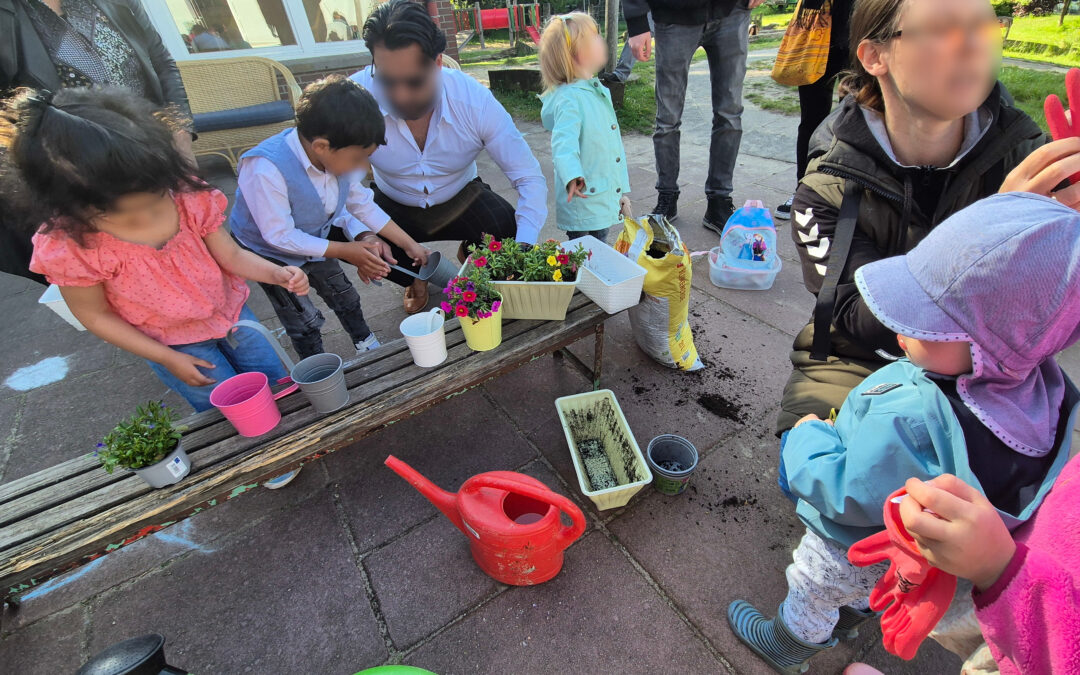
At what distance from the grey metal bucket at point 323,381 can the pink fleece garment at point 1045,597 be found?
1746 mm

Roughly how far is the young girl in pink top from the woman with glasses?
2048 mm

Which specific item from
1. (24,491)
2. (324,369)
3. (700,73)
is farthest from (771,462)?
(700,73)

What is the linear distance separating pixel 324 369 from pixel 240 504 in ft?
2.87

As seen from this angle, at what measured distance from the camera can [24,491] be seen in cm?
156

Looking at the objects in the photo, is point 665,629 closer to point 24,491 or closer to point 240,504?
point 240,504

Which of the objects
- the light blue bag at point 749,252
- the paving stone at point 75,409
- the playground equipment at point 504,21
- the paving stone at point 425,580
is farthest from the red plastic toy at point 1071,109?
the playground equipment at point 504,21

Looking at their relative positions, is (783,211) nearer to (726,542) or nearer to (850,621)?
(726,542)

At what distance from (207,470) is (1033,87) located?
366 inches

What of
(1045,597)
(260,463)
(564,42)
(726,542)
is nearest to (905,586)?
(1045,597)

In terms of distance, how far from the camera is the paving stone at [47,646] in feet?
5.42

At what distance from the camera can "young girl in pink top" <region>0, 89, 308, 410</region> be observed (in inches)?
54.5

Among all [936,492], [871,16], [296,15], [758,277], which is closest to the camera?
[936,492]

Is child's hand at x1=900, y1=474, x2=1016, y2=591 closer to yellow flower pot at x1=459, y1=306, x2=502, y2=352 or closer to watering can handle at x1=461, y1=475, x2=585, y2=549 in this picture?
watering can handle at x1=461, y1=475, x2=585, y2=549

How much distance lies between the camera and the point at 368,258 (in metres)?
2.39
